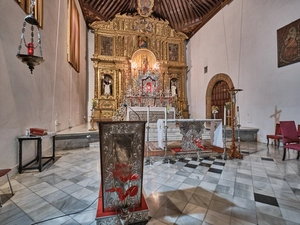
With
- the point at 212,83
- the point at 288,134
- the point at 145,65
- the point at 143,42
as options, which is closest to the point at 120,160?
the point at 288,134

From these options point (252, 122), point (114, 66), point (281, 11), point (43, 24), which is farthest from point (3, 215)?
point (114, 66)

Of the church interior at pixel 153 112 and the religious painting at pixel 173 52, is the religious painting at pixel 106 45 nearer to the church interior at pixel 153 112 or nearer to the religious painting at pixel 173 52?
the church interior at pixel 153 112

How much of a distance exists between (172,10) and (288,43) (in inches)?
289

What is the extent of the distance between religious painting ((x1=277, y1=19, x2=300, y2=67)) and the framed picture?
5.76 meters

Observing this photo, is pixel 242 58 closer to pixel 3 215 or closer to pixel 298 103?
pixel 298 103

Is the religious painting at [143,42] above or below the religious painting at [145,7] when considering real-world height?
below

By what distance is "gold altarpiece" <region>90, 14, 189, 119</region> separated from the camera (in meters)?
9.17

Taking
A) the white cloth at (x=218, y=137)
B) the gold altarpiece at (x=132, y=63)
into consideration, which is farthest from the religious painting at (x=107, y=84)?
the white cloth at (x=218, y=137)

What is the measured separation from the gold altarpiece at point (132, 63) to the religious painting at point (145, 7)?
1.09 feet

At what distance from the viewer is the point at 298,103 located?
14.6 ft

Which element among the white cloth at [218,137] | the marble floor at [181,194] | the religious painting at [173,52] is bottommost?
the marble floor at [181,194]

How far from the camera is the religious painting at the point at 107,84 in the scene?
940cm

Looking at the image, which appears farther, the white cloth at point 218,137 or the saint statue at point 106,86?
the saint statue at point 106,86

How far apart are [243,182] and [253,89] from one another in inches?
190
